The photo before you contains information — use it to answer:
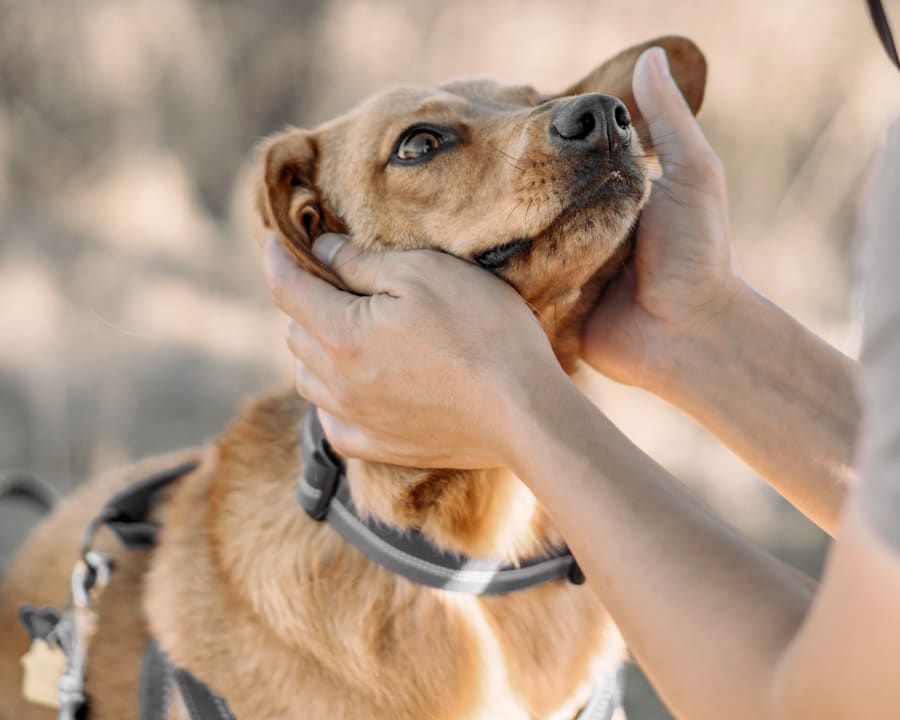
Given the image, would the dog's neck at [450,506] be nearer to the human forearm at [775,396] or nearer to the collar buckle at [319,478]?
the collar buckle at [319,478]

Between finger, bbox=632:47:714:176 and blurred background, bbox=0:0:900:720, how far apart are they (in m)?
3.66

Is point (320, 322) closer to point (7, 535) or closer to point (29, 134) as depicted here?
point (7, 535)

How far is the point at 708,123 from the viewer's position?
268 inches

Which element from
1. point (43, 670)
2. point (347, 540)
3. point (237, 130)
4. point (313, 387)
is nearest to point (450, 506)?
point (347, 540)

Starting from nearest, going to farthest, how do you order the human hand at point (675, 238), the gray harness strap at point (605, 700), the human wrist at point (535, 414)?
1. the human wrist at point (535, 414)
2. the gray harness strap at point (605, 700)
3. the human hand at point (675, 238)

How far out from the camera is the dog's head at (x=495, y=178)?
1.82m

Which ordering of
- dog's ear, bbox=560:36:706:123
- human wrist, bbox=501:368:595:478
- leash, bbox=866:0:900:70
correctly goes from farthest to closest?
dog's ear, bbox=560:36:706:123, leash, bbox=866:0:900:70, human wrist, bbox=501:368:595:478

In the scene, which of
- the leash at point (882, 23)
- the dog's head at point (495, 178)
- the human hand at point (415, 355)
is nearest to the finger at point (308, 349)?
the human hand at point (415, 355)

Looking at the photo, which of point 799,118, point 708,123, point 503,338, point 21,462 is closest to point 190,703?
point 503,338

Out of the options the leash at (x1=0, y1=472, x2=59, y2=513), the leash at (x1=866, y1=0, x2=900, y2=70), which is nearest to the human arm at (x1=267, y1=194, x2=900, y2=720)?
the leash at (x1=866, y1=0, x2=900, y2=70)

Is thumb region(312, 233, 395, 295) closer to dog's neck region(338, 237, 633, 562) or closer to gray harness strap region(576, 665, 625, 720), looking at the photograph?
dog's neck region(338, 237, 633, 562)

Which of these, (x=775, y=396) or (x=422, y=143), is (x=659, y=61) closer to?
(x=422, y=143)

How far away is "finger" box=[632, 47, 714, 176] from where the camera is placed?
2088mm

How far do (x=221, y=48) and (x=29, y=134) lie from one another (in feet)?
5.65
